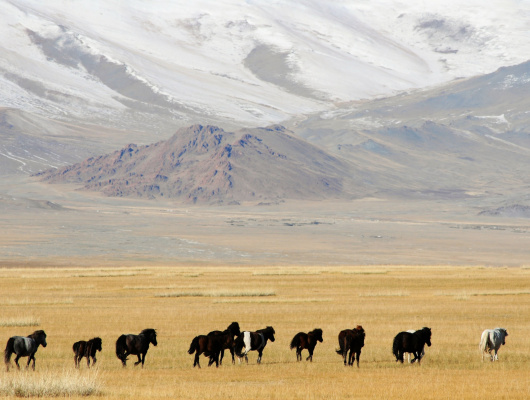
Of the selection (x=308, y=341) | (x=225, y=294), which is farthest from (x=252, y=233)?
(x=308, y=341)

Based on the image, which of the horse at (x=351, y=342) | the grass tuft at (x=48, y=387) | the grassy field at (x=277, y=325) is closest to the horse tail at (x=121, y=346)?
the grassy field at (x=277, y=325)

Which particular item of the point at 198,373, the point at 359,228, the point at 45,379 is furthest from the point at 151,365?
the point at 359,228

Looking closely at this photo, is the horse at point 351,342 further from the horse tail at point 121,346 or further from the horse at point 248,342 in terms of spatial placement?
the horse tail at point 121,346

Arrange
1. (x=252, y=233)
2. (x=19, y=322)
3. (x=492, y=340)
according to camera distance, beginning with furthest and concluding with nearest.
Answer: (x=252, y=233) → (x=19, y=322) → (x=492, y=340)

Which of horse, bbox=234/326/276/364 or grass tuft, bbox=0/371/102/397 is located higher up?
horse, bbox=234/326/276/364

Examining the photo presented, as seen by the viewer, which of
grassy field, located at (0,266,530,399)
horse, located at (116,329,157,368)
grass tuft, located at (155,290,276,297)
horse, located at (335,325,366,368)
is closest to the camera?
grassy field, located at (0,266,530,399)

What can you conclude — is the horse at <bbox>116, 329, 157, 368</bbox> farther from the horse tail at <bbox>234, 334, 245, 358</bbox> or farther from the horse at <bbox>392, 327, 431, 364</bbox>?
the horse at <bbox>392, 327, 431, 364</bbox>

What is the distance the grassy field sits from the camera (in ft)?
49.3

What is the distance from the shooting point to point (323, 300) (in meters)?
36.4

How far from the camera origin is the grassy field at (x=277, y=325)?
49.3 ft

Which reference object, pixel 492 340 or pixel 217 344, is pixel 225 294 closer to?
pixel 217 344

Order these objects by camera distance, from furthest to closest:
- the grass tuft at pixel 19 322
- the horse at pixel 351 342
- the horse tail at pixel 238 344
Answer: the grass tuft at pixel 19 322
the horse tail at pixel 238 344
the horse at pixel 351 342

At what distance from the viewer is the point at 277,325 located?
27.1 metres

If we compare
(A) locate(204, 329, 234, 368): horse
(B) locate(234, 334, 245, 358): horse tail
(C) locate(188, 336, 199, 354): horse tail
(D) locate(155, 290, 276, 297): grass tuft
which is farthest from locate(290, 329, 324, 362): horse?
(D) locate(155, 290, 276, 297): grass tuft
